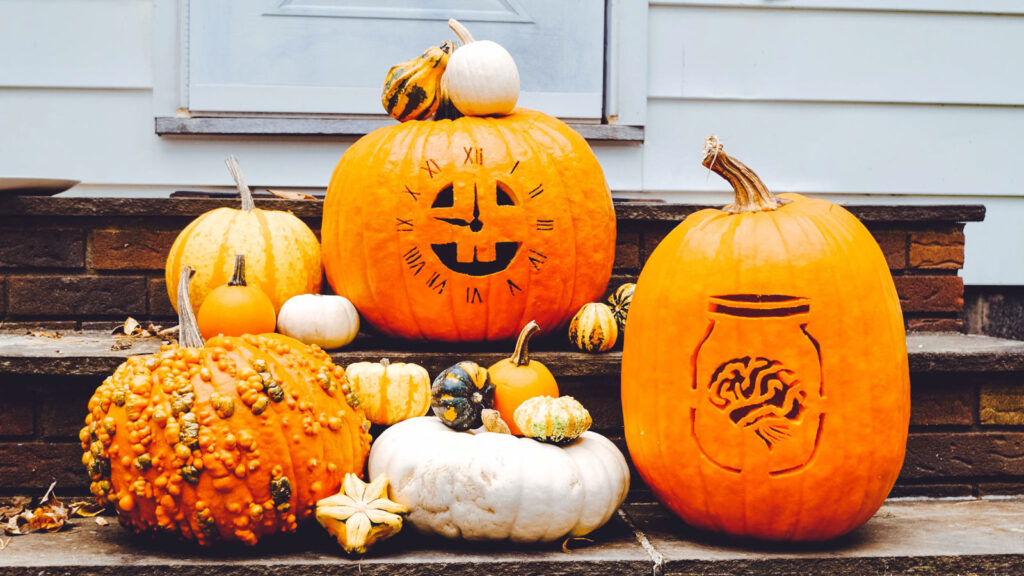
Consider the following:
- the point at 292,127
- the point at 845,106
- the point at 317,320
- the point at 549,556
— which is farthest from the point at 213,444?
the point at 845,106

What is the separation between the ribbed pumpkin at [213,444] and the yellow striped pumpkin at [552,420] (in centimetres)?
40

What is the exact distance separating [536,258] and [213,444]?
3.23 feet

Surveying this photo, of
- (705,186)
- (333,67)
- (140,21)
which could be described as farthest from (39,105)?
(705,186)

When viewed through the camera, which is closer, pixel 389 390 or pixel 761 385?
pixel 761 385

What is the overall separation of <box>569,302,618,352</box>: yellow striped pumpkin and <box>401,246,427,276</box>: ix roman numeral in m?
0.45

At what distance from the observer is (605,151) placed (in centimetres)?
324

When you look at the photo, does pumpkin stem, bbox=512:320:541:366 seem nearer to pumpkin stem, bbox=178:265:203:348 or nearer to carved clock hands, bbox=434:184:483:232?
carved clock hands, bbox=434:184:483:232

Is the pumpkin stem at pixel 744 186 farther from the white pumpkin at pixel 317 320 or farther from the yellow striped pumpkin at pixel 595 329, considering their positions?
the white pumpkin at pixel 317 320

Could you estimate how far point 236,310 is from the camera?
2.17m

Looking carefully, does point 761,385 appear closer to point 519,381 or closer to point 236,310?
point 519,381

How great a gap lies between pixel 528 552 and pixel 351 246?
3.28 feet

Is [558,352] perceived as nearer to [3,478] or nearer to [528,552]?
[528,552]

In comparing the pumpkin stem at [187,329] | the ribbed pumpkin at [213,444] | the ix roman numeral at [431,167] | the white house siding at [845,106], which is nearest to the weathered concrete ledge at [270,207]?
the white house siding at [845,106]

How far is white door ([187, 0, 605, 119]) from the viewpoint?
3.08 metres
